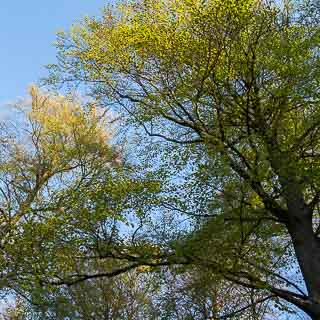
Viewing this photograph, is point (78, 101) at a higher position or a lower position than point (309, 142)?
higher

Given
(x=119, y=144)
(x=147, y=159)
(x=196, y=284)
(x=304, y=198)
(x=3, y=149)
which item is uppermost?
(x=3, y=149)

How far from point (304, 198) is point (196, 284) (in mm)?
2139

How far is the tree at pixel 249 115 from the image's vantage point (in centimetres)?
779

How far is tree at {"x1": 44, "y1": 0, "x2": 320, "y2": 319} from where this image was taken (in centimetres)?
779

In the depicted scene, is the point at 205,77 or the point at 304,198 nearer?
the point at 205,77

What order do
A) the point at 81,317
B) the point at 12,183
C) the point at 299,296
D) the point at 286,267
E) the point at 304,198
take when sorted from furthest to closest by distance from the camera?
1. the point at 12,183
2. the point at 81,317
3. the point at 286,267
4. the point at 304,198
5. the point at 299,296

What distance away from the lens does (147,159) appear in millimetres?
9906

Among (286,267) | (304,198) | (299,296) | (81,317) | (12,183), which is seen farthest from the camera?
(12,183)

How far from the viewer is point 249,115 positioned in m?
8.21

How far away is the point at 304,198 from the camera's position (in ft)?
27.9

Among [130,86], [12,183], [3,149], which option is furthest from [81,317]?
[130,86]

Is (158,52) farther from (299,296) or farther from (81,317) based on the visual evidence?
(81,317)

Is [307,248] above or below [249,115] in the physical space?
below

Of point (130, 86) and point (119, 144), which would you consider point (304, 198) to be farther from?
point (119, 144)
